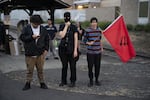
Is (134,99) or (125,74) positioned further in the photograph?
(125,74)

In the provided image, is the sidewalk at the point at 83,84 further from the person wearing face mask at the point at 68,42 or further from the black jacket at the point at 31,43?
the black jacket at the point at 31,43

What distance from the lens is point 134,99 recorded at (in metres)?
8.34

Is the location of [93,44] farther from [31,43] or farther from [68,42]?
[31,43]

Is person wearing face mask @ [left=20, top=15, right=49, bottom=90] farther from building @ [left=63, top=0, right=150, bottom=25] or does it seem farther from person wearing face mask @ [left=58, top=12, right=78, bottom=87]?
building @ [left=63, top=0, right=150, bottom=25]

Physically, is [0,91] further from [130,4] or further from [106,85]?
[130,4]

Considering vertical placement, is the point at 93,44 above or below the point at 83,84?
above

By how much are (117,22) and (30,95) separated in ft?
10.8

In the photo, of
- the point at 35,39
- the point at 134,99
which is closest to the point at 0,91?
the point at 35,39

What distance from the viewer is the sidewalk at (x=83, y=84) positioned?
28.1 ft

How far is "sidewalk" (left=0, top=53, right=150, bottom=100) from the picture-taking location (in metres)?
8.57

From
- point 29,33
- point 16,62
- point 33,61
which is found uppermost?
point 29,33

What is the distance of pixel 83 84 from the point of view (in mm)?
10141

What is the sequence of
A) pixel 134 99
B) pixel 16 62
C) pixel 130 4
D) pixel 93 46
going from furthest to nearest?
→ pixel 130 4
pixel 16 62
pixel 93 46
pixel 134 99

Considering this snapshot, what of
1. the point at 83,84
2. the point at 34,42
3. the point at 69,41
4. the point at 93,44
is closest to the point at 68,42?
the point at 69,41
